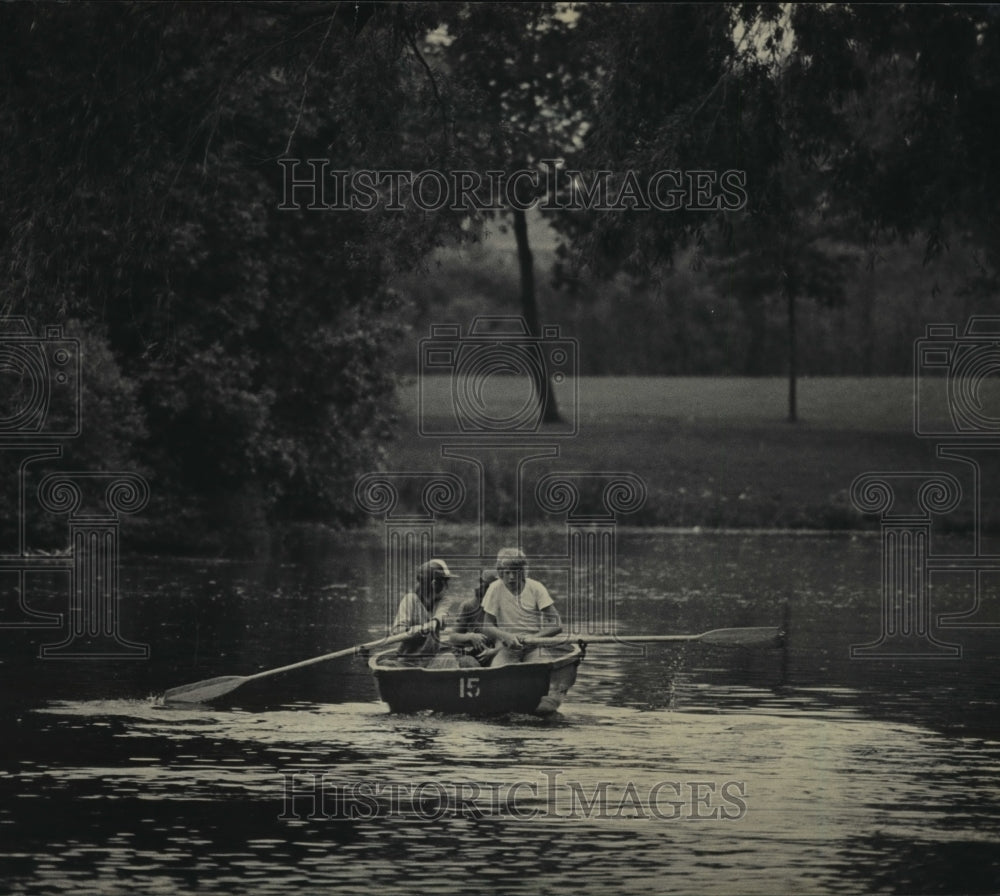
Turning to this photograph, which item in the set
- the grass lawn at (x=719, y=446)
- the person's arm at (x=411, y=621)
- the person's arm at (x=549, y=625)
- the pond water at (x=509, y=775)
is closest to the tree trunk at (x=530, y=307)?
→ the grass lawn at (x=719, y=446)

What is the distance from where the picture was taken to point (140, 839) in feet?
43.1

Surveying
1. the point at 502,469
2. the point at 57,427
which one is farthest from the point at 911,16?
the point at 502,469

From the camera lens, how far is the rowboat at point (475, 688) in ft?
61.8

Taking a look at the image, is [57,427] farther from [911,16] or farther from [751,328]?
[751,328]

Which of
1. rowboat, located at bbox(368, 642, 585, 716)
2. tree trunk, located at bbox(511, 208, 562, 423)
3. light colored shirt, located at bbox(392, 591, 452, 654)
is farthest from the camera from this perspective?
tree trunk, located at bbox(511, 208, 562, 423)

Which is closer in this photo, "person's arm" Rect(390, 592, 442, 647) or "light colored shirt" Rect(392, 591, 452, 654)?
"person's arm" Rect(390, 592, 442, 647)

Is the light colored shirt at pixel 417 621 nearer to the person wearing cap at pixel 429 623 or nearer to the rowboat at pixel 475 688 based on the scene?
the person wearing cap at pixel 429 623

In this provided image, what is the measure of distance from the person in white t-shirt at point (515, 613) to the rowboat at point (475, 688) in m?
0.66

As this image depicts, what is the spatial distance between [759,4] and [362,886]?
1039 cm

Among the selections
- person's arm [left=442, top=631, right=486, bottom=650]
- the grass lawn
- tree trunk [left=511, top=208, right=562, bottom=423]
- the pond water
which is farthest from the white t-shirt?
tree trunk [left=511, top=208, right=562, bottom=423]

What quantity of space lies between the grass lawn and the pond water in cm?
1966

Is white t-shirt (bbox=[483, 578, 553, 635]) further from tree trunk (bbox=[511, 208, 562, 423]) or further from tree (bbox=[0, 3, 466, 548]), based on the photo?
tree trunk (bbox=[511, 208, 562, 423])

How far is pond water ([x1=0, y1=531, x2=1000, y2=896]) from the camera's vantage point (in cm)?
1236

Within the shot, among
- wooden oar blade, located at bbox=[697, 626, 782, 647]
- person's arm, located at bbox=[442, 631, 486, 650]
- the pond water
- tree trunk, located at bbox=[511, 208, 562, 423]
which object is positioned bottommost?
the pond water
